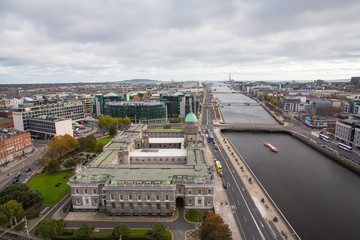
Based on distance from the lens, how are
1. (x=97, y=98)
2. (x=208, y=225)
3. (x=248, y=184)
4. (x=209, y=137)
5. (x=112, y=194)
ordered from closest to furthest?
(x=208, y=225) < (x=112, y=194) < (x=248, y=184) < (x=209, y=137) < (x=97, y=98)

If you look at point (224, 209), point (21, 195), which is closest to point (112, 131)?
point (21, 195)

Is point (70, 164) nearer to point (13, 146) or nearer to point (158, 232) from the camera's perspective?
point (13, 146)

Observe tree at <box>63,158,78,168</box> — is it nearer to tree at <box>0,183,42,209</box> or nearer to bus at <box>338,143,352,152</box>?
tree at <box>0,183,42,209</box>

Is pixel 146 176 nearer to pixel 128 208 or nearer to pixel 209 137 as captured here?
pixel 128 208

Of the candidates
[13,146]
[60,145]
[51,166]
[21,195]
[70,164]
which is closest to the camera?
[21,195]

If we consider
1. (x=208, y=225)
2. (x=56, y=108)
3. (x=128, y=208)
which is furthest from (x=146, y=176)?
(x=56, y=108)
